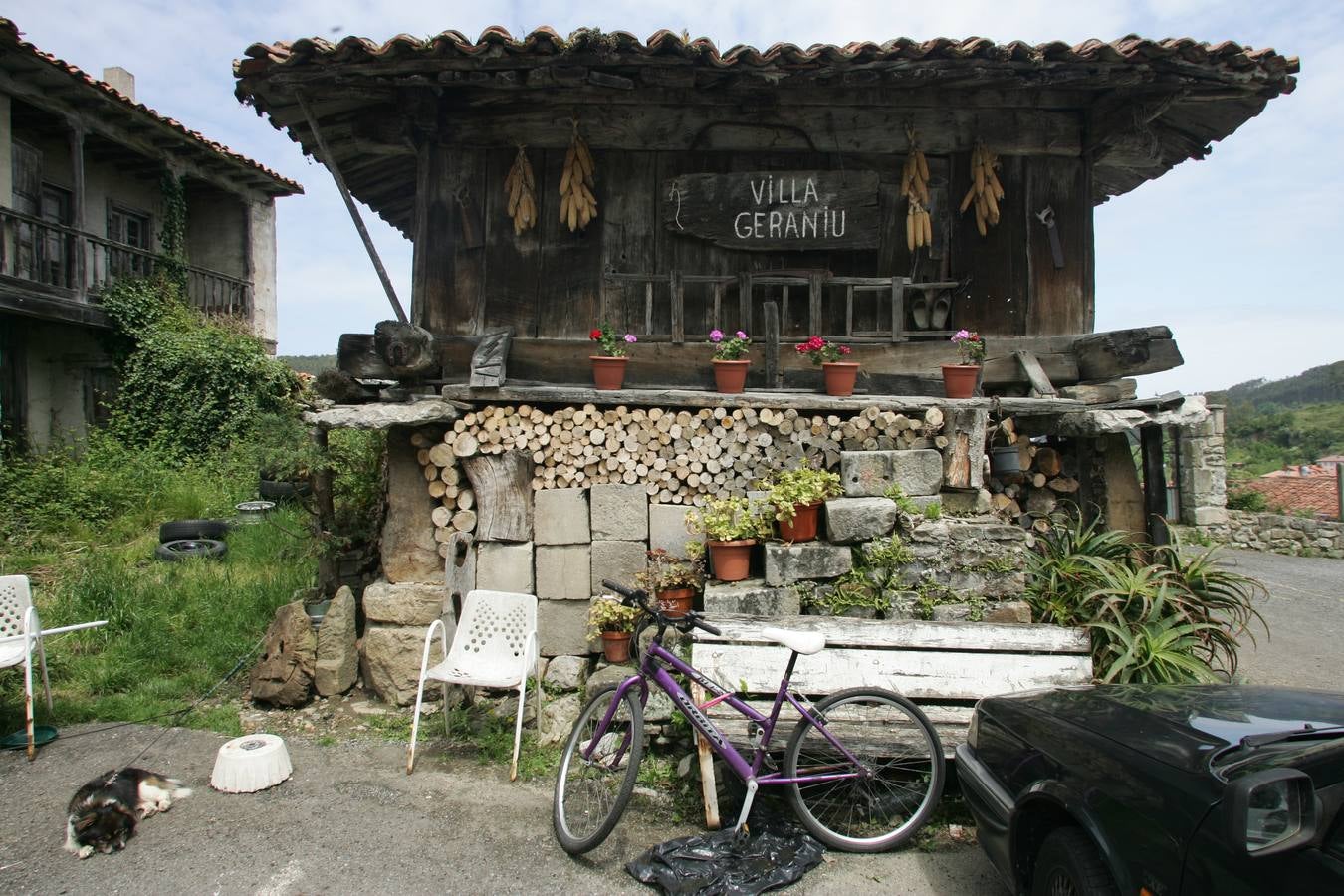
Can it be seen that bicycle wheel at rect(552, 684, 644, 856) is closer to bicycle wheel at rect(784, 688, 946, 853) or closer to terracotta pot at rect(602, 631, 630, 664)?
bicycle wheel at rect(784, 688, 946, 853)

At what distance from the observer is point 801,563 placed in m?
5.29

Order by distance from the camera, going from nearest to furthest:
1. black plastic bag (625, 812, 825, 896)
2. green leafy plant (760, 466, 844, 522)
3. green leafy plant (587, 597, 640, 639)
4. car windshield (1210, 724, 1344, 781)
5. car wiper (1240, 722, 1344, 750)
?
car windshield (1210, 724, 1344, 781) < car wiper (1240, 722, 1344, 750) < black plastic bag (625, 812, 825, 896) < green leafy plant (760, 466, 844, 522) < green leafy plant (587, 597, 640, 639)

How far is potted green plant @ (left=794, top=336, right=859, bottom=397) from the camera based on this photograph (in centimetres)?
611

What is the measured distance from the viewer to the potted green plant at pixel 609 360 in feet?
19.7

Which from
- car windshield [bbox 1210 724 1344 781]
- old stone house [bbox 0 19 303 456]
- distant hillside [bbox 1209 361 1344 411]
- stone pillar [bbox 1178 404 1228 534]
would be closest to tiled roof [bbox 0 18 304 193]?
old stone house [bbox 0 19 303 456]

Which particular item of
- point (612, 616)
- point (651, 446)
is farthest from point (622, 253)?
point (612, 616)

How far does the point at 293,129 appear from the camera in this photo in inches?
254

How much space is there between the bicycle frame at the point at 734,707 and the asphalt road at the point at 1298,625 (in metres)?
3.43

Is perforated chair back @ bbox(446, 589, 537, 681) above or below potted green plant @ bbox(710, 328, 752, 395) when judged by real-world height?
below

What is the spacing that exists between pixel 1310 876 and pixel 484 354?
17.9ft

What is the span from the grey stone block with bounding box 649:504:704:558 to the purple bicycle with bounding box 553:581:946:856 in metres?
1.76

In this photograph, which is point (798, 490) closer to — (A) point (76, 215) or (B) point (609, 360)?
(B) point (609, 360)

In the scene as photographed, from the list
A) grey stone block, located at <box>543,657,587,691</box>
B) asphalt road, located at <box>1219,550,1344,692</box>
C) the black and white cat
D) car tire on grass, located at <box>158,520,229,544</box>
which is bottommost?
asphalt road, located at <box>1219,550,1344,692</box>

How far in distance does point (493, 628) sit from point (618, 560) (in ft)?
3.79
